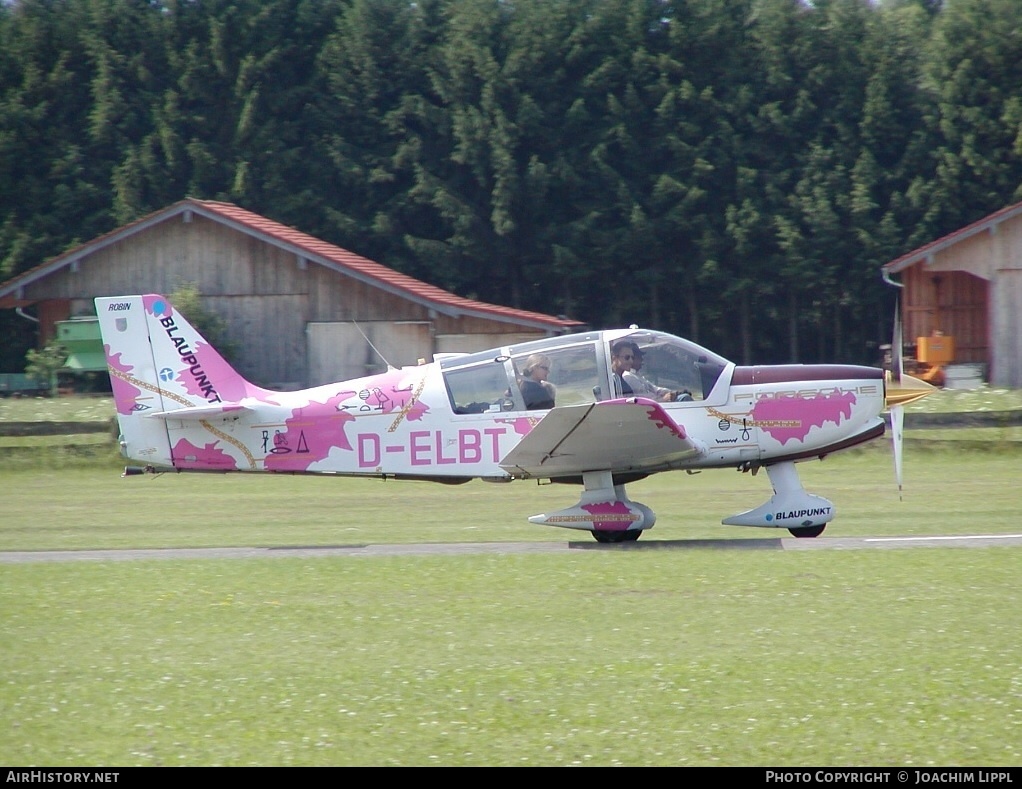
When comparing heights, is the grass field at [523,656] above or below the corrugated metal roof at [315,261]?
below

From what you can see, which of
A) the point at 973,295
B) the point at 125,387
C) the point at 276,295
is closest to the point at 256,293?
the point at 276,295

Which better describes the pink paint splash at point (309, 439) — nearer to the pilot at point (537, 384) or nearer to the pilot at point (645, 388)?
the pilot at point (537, 384)

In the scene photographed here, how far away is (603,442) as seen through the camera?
11.7 metres

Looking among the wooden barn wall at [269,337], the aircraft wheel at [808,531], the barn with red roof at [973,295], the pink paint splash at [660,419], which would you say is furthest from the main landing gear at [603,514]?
the barn with red roof at [973,295]

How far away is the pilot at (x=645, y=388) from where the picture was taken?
469 inches

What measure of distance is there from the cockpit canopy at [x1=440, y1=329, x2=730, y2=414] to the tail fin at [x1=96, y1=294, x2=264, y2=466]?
97.6 inches

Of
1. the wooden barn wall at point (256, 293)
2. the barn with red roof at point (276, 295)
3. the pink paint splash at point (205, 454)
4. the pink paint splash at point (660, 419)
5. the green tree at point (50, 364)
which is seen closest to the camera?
the pink paint splash at point (660, 419)

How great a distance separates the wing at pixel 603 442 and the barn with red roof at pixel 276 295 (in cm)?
1498

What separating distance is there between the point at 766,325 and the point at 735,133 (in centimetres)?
608

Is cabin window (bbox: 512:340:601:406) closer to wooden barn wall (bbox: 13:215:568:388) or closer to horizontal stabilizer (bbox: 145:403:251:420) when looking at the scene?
horizontal stabilizer (bbox: 145:403:251:420)

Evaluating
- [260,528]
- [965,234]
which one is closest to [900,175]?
[965,234]

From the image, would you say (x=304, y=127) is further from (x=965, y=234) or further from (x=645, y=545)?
(x=645, y=545)

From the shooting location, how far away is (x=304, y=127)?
133 feet

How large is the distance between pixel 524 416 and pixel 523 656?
482 centimetres
